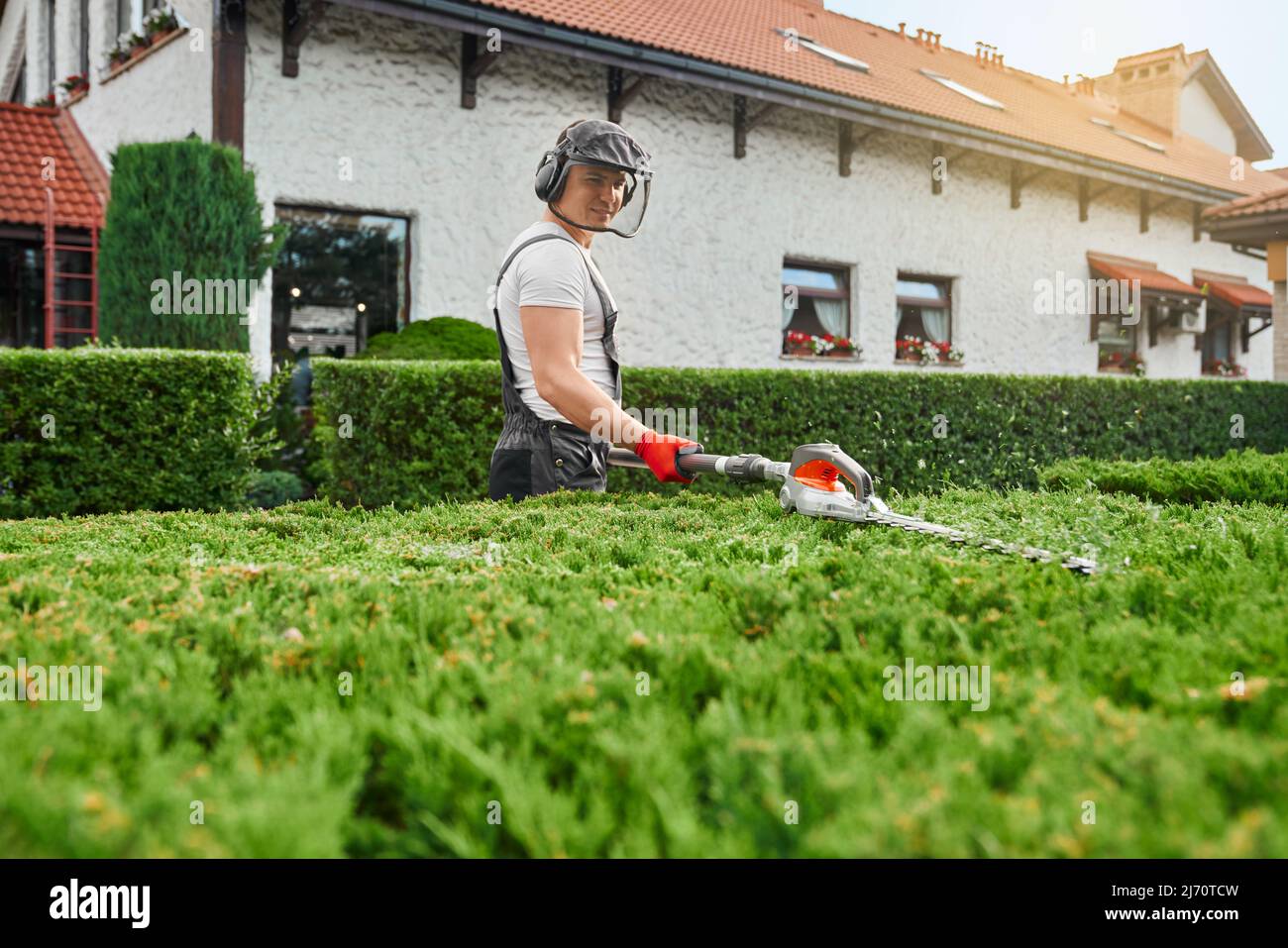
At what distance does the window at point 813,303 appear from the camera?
44.9 feet

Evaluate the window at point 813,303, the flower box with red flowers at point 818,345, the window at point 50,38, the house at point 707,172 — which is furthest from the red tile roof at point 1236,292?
the window at point 50,38

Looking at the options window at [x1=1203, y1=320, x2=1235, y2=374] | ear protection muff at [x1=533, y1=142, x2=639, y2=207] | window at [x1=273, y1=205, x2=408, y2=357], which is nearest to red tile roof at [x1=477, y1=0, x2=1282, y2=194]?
window at [x1=273, y1=205, x2=408, y2=357]

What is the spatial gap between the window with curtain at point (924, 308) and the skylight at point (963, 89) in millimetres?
3591

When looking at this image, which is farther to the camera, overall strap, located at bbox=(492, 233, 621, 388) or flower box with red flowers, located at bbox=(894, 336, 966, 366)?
flower box with red flowers, located at bbox=(894, 336, 966, 366)

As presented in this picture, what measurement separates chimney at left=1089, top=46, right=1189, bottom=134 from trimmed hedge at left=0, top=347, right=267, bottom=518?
22.6m

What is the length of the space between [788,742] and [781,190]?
1258 centimetres

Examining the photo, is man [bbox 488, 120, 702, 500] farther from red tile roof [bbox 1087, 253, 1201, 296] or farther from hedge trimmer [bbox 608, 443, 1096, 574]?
red tile roof [bbox 1087, 253, 1201, 296]

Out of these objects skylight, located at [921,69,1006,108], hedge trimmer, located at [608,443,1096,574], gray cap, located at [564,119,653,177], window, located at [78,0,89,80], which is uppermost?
skylight, located at [921,69,1006,108]

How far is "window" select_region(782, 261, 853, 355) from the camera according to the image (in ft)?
44.9

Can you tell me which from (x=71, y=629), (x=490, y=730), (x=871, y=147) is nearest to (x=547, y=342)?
(x=71, y=629)

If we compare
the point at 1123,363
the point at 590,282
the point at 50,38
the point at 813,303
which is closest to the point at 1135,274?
the point at 1123,363

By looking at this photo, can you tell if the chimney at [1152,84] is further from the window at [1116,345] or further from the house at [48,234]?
the house at [48,234]

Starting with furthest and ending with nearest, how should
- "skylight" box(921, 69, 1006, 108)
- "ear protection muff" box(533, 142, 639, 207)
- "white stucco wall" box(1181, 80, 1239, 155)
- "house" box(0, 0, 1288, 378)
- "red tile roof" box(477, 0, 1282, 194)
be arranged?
"white stucco wall" box(1181, 80, 1239, 155) → "skylight" box(921, 69, 1006, 108) → "red tile roof" box(477, 0, 1282, 194) → "house" box(0, 0, 1288, 378) → "ear protection muff" box(533, 142, 639, 207)

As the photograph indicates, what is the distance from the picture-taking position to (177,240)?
8.58 metres
